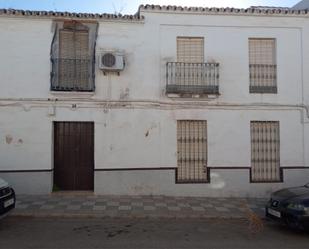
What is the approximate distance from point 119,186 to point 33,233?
4.38 m

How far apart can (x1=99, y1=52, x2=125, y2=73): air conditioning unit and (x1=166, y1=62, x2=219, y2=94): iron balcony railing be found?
153 cm

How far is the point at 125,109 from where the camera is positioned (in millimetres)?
12125

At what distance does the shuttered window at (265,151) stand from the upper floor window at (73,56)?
5.52 metres

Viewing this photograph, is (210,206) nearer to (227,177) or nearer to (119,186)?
(227,177)

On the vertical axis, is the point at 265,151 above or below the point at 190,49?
below

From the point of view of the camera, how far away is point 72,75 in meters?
12.0

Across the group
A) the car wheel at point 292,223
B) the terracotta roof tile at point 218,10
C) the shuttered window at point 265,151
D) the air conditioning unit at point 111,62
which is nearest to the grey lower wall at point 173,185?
the shuttered window at point 265,151

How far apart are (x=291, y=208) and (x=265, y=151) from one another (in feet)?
15.6

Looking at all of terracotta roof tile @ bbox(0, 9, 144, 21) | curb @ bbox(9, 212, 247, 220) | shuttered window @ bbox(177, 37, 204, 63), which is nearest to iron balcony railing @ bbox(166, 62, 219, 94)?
A: shuttered window @ bbox(177, 37, 204, 63)

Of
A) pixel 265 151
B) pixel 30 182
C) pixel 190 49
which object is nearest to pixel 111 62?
pixel 190 49

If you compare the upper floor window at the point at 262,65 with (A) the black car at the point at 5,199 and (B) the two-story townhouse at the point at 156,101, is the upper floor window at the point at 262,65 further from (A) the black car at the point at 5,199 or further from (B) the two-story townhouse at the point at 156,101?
(A) the black car at the point at 5,199

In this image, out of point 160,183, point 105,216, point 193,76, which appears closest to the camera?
point 105,216

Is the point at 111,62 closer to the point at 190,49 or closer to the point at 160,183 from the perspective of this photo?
the point at 190,49

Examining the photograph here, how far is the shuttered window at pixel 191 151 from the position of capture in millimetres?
12328
